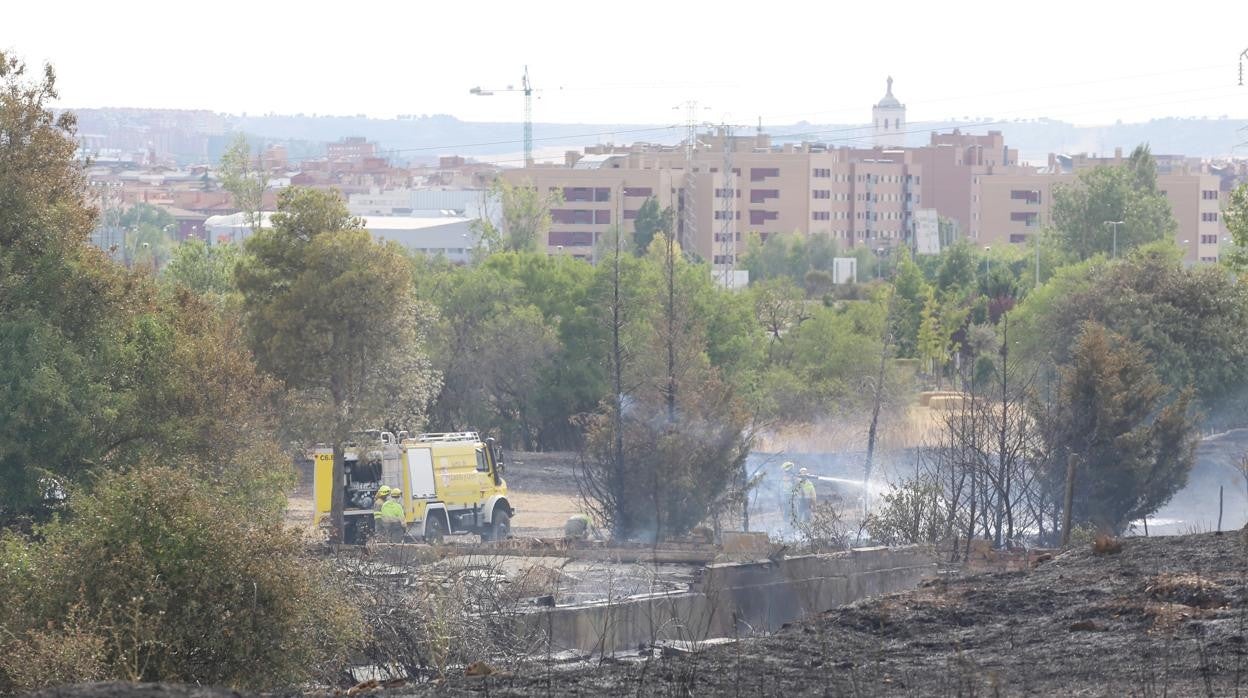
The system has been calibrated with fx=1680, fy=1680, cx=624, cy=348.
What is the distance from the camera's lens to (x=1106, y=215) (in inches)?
3529

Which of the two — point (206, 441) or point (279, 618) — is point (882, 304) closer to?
point (206, 441)

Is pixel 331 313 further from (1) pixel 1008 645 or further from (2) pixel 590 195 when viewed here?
(2) pixel 590 195

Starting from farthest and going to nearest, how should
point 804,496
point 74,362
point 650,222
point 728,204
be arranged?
point 650,222, point 728,204, point 804,496, point 74,362

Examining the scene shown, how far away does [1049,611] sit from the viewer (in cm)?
1370

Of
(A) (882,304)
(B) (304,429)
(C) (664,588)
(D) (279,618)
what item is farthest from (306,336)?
(A) (882,304)

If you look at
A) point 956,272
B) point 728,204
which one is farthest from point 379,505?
point 728,204

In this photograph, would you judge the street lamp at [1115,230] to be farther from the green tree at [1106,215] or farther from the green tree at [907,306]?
the green tree at [907,306]

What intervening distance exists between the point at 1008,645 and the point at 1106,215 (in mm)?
81197

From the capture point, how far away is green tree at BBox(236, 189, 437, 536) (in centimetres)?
3344

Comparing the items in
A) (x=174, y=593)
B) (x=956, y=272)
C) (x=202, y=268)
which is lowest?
(x=956, y=272)

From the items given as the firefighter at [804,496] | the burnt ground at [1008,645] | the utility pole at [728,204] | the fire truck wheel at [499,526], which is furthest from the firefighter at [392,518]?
the utility pole at [728,204]

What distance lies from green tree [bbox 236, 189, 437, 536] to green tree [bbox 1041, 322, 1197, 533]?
12.9 meters

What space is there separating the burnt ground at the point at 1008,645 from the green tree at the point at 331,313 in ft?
64.2

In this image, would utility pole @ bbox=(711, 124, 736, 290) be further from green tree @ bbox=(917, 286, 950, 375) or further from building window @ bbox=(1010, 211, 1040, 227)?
building window @ bbox=(1010, 211, 1040, 227)
